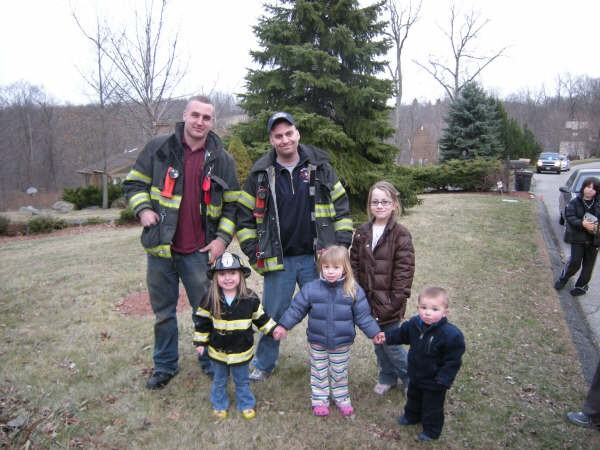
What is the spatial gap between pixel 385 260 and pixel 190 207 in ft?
5.24

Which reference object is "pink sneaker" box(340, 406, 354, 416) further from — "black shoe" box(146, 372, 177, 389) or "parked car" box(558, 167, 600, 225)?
"parked car" box(558, 167, 600, 225)

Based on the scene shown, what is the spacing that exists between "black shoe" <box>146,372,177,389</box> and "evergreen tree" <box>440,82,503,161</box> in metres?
22.2

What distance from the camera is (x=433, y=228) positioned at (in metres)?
11.0

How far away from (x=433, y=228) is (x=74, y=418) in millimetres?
9434

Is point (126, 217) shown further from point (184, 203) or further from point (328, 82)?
point (184, 203)

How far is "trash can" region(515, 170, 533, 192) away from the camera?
19.2m

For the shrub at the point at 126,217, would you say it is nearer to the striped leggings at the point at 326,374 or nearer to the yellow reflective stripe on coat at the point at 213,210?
the yellow reflective stripe on coat at the point at 213,210

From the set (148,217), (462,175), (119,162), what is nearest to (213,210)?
(148,217)

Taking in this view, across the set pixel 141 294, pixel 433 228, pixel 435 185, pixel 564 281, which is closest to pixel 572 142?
pixel 435 185

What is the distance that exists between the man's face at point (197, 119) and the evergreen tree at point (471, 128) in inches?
864

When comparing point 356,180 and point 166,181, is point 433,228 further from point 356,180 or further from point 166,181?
point 166,181

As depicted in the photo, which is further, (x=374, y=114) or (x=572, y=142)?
(x=572, y=142)

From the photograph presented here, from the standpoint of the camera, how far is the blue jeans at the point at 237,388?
10.5ft

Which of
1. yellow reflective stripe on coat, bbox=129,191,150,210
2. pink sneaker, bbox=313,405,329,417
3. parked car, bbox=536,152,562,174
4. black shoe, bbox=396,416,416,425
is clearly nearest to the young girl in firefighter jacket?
pink sneaker, bbox=313,405,329,417
